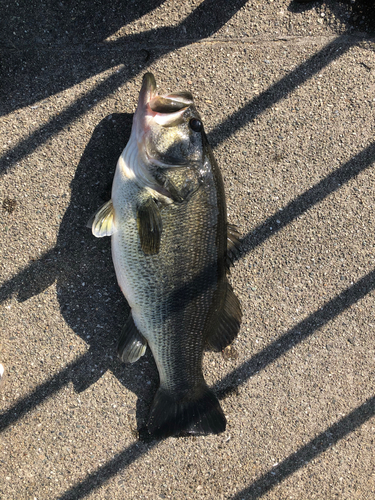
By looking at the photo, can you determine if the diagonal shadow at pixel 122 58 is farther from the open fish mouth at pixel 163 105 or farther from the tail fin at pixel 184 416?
the tail fin at pixel 184 416

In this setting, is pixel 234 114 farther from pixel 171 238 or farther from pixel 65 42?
pixel 65 42

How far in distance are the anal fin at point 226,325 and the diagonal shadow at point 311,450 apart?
1.39m

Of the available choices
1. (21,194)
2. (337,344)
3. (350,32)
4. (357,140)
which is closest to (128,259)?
(21,194)

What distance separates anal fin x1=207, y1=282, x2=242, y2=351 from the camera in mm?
2406

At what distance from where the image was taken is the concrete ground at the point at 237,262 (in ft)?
8.21

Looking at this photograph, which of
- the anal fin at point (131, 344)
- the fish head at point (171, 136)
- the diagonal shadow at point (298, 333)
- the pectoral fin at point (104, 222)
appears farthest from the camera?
the diagonal shadow at point (298, 333)

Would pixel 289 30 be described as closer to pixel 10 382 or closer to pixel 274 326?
pixel 274 326

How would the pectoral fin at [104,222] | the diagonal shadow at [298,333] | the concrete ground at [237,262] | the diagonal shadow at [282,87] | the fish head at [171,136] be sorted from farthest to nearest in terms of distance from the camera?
the diagonal shadow at [298,333] < the diagonal shadow at [282,87] < the concrete ground at [237,262] < the pectoral fin at [104,222] < the fish head at [171,136]

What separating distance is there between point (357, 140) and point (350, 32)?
3.13 ft

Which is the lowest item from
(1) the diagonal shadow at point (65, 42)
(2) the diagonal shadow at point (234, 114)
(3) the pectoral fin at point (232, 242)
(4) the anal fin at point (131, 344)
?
(4) the anal fin at point (131, 344)

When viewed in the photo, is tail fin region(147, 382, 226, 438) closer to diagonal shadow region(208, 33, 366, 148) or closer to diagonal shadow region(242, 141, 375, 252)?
diagonal shadow region(242, 141, 375, 252)

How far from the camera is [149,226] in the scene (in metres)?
2.07

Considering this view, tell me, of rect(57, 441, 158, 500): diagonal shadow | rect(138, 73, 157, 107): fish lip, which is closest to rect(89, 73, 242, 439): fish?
rect(138, 73, 157, 107): fish lip

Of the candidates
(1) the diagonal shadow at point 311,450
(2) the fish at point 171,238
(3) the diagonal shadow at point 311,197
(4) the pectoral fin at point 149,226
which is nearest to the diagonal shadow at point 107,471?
(2) the fish at point 171,238
